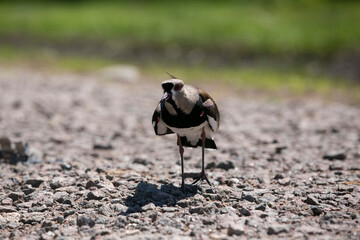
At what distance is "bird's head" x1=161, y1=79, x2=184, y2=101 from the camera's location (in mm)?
4762

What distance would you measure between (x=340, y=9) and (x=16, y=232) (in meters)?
17.3

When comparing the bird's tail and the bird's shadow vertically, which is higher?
the bird's tail

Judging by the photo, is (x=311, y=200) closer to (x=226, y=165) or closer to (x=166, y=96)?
(x=226, y=165)

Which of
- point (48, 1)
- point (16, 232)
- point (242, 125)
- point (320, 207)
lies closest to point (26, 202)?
point (16, 232)

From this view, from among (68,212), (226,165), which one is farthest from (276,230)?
(226,165)

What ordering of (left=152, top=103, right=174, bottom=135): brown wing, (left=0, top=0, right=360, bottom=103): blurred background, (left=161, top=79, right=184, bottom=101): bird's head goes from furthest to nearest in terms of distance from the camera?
(left=0, top=0, right=360, bottom=103): blurred background, (left=152, top=103, right=174, bottom=135): brown wing, (left=161, top=79, right=184, bottom=101): bird's head

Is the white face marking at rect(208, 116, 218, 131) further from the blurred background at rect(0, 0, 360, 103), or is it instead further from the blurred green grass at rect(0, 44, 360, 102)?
the blurred background at rect(0, 0, 360, 103)

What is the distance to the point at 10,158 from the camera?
646 cm

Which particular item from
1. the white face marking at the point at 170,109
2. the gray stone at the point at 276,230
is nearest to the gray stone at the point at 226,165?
the white face marking at the point at 170,109

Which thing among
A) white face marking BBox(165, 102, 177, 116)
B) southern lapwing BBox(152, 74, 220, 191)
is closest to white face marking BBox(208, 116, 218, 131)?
southern lapwing BBox(152, 74, 220, 191)

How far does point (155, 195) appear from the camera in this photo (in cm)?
511

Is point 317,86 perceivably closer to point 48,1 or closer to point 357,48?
point 357,48

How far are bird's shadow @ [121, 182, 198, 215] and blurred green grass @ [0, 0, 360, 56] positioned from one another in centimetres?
1031

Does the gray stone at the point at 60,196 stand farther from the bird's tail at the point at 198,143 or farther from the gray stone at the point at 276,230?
the gray stone at the point at 276,230
